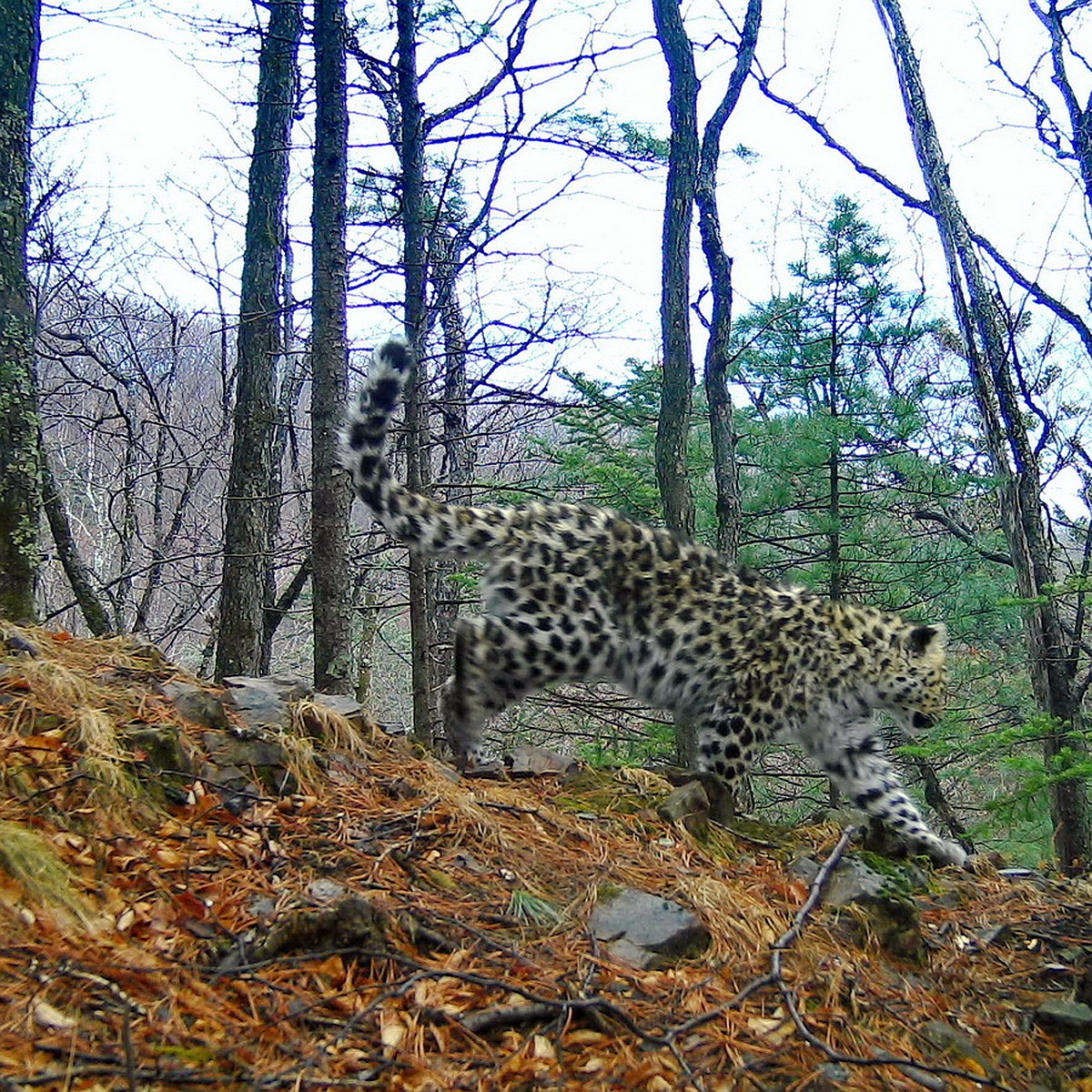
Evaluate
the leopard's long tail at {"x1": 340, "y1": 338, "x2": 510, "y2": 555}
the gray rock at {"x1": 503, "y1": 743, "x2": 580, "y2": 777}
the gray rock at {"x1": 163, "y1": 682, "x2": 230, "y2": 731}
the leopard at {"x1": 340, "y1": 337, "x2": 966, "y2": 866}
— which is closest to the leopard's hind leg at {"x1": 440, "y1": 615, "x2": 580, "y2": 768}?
the leopard at {"x1": 340, "y1": 337, "x2": 966, "y2": 866}

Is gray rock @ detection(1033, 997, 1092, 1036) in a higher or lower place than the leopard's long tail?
lower

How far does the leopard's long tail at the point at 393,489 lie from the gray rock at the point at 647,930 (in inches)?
132

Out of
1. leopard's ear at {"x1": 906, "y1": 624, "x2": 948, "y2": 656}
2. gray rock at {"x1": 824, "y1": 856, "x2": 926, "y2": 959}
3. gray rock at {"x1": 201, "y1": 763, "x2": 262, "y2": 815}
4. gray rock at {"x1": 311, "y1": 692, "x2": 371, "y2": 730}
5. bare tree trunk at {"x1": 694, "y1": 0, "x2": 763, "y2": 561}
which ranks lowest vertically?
gray rock at {"x1": 824, "y1": 856, "x2": 926, "y2": 959}

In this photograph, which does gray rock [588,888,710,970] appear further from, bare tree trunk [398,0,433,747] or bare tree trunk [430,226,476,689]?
bare tree trunk [430,226,476,689]

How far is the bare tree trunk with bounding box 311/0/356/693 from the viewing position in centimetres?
745

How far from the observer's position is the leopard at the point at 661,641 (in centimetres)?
645

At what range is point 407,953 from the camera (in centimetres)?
303

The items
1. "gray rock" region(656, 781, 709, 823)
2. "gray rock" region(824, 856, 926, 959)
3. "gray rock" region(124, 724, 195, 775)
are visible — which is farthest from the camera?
"gray rock" region(656, 781, 709, 823)

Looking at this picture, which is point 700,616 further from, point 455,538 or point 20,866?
point 20,866

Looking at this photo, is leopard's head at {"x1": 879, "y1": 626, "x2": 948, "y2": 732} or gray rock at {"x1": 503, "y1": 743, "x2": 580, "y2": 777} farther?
leopard's head at {"x1": 879, "y1": 626, "x2": 948, "y2": 732}

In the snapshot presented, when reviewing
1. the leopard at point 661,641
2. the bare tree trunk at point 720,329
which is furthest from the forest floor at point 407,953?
the bare tree trunk at point 720,329

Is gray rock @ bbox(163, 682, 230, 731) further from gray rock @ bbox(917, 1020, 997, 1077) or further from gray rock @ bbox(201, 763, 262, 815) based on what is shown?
gray rock @ bbox(917, 1020, 997, 1077)

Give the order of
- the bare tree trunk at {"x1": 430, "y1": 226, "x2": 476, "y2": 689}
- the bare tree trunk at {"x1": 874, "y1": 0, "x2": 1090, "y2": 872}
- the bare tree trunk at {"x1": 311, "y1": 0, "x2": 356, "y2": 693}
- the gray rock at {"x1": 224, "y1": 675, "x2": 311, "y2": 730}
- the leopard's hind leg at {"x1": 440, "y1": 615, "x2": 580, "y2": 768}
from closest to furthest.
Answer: the gray rock at {"x1": 224, "y1": 675, "x2": 311, "y2": 730} < the leopard's hind leg at {"x1": 440, "y1": 615, "x2": 580, "y2": 768} < the bare tree trunk at {"x1": 874, "y1": 0, "x2": 1090, "y2": 872} < the bare tree trunk at {"x1": 311, "y1": 0, "x2": 356, "y2": 693} < the bare tree trunk at {"x1": 430, "y1": 226, "x2": 476, "y2": 689}

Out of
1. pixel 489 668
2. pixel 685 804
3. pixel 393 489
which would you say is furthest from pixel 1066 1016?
pixel 393 489
